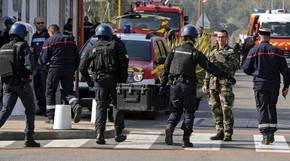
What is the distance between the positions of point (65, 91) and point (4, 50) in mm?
2646

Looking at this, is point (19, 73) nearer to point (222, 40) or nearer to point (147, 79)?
point (222, 40)

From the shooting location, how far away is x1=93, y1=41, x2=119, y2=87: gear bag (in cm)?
1277

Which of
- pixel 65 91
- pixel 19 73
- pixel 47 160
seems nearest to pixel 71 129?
pixel 65 91

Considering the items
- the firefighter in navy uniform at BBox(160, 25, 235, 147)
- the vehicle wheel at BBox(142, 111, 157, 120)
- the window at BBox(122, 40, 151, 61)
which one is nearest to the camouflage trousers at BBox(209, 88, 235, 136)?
the firefighter in navy uniform at BBox(160, 25, 235, 147)

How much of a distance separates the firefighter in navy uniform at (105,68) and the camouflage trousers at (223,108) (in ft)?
5.67

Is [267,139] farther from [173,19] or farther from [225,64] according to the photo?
[173,19]

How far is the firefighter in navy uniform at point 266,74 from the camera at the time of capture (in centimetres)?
1320

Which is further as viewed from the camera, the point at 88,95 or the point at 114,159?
the point at 88,95

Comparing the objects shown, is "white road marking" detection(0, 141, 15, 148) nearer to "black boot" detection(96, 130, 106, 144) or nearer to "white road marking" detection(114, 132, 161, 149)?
"black boot" detection(96, 130, 106, 144)

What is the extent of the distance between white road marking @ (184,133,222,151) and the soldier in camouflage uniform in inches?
8.7

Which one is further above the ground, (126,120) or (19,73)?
(19,73)

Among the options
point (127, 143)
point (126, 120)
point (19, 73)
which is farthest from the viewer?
point (126, 120)

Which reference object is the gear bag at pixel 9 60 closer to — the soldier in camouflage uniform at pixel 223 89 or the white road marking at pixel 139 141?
the white road marking at pixel 139 141

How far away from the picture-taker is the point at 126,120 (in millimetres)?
17391
